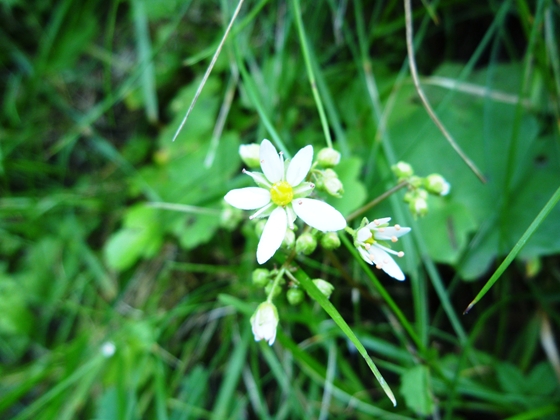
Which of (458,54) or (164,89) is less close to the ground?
(458,54)

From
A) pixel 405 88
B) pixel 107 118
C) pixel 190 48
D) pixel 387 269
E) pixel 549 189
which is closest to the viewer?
pixel 387 269

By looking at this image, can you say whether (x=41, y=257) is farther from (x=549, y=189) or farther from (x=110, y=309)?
(x=549, y=189)

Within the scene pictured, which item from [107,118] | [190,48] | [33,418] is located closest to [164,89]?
[190,48]

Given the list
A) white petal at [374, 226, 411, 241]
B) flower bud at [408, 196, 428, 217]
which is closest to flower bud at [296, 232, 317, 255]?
white petal at [374, 226, 411, 241]

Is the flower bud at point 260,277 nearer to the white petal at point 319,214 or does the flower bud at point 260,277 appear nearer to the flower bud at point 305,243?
the flower bud at point 305,243

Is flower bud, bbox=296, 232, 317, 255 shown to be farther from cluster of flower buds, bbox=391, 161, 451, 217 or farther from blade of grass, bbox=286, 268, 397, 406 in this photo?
cluster of flower buds, bbox=391, 161, 451, 217

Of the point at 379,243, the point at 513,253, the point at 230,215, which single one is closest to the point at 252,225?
the point at 230,215

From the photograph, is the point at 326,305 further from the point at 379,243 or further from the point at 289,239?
the point at 379,243
